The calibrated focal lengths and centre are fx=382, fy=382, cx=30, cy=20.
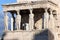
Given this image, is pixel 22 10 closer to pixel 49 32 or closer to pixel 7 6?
pixel 7 6

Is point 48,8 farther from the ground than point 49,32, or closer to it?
farther from the ground

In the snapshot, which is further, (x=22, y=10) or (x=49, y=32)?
(x=22, y=10)

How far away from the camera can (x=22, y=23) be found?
177 ft

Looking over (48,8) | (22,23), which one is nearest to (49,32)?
(48,8)

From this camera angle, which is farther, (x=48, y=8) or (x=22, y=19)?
(x=22, y=19)

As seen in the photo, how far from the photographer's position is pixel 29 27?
165 ft

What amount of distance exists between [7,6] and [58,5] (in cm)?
702

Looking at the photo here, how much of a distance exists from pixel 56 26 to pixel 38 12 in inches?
126

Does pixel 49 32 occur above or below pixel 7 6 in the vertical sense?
below

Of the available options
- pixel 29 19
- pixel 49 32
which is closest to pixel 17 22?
pixel 29 19

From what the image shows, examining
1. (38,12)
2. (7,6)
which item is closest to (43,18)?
(38,12)

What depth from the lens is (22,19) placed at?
177ft

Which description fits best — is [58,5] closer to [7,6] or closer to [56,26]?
[56,26]

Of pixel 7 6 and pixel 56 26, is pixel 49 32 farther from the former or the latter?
pixel 7 6
